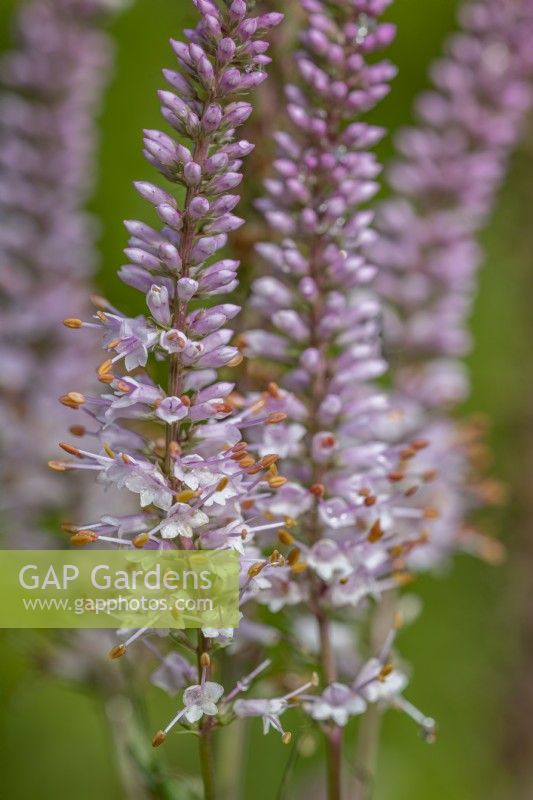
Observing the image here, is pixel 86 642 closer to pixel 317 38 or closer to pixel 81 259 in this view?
pixel 81 259

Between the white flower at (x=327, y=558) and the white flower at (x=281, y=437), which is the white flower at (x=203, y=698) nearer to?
the white flower at (x=327, y=558)

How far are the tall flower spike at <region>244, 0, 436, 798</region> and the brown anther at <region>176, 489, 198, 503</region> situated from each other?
0.26m

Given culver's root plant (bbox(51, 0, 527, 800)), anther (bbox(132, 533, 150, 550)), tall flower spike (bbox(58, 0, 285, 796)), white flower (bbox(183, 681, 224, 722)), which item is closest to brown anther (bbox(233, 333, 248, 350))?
culver's root plant (bbox(51, 0, 527, 800))

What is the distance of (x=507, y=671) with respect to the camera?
3.31 meters

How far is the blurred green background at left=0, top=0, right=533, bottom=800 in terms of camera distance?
2.96m

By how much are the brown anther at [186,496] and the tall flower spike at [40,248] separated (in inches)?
43.1

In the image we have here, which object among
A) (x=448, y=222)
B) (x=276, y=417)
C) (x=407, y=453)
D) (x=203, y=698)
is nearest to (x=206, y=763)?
(x=203, y=698)

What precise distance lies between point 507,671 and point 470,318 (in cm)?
156

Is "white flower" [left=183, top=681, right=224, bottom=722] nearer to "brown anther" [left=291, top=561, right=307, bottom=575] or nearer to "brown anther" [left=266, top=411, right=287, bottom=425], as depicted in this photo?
"brown anther" [left=291, top=561, right=307, bottom=575]

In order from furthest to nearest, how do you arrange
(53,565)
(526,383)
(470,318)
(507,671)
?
(470,318) → (526,383) → (507,671) → (53,565)

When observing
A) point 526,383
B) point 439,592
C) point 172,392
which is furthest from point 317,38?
point 439,592

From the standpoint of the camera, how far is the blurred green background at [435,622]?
2.96m

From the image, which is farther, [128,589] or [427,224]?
[427,224]

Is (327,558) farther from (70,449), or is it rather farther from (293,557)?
(70,449)
